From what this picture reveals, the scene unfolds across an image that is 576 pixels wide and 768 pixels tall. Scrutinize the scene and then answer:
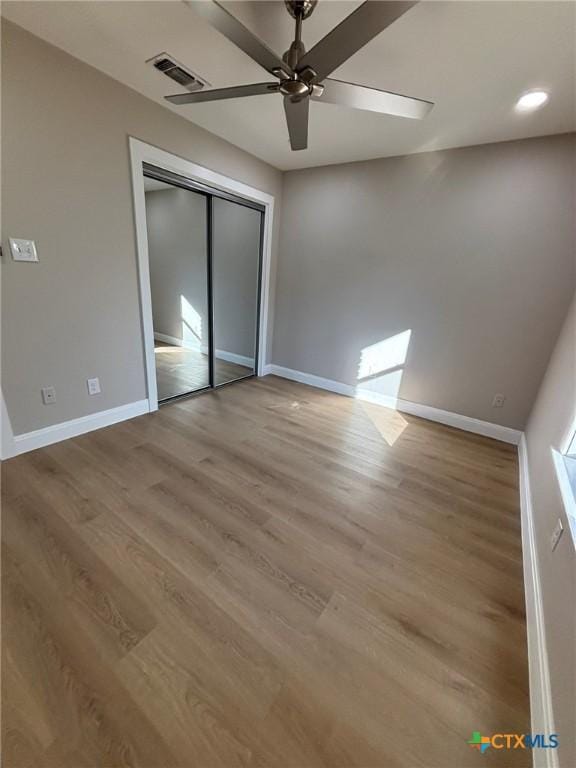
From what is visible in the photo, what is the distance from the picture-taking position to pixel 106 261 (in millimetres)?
2170

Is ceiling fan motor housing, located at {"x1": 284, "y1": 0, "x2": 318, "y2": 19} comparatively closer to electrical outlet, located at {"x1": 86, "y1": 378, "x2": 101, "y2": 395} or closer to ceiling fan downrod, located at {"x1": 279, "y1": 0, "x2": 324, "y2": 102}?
ceiling fan downrod, located at {"x1": 279, "y1": 0, "x2": 324, "y2": 102}

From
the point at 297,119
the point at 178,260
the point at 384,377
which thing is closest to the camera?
the point at 297,119

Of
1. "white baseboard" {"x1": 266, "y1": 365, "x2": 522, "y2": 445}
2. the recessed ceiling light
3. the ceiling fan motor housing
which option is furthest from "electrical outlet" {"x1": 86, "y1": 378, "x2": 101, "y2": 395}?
the recessed ceiling light

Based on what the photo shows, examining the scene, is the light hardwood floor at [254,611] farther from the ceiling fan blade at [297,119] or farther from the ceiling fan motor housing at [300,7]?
the ceiling fan motor housing at [300,7]

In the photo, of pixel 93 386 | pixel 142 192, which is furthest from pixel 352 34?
pixel 93 386

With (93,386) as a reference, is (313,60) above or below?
above

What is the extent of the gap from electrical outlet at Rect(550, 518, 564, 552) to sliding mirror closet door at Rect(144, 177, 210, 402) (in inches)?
114

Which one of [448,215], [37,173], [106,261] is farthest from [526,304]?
[37,173]

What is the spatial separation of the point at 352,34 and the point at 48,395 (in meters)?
2.51

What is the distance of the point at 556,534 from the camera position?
1.17m

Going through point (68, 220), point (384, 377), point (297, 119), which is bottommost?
point (384, 377)

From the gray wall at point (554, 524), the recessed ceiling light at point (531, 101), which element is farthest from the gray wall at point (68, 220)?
the gray wall at point (554, 524)

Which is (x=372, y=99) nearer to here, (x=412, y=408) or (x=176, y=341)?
(x=412, y=408)

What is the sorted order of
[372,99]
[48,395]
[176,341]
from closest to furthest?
[372,99] → [48,395] → [176,341]
